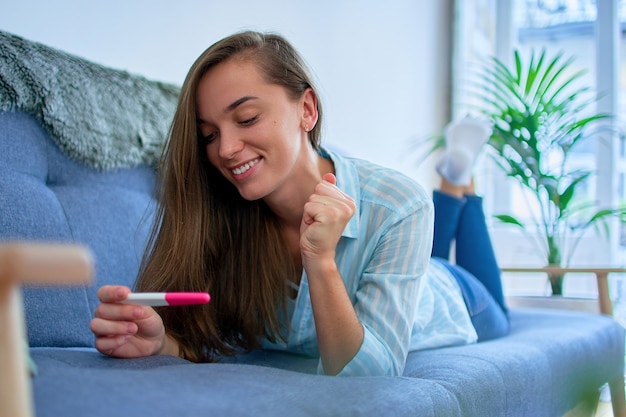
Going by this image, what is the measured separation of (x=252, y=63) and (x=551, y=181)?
6.81 feet

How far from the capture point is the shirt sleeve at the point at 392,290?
1221mm

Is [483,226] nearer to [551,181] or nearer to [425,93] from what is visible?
[551,181]

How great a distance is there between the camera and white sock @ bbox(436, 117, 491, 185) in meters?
2.33

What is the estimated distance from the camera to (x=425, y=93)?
170 inches

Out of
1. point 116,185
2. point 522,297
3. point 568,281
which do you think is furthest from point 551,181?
point 116,185

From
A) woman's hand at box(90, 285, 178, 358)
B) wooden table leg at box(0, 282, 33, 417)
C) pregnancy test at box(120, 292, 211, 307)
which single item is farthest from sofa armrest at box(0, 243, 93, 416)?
woman's hand at box(90, 285, 178, 358)

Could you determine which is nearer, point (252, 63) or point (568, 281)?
point (252, 63)

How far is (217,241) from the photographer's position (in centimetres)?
147

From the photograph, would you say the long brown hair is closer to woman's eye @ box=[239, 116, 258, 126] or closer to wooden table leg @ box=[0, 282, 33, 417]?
woman's eye @ box=[239, 116, 258, 126]

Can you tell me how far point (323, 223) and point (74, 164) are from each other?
0.70 m

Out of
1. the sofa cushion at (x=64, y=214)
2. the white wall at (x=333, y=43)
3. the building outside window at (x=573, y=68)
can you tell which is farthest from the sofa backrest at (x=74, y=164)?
the building outside window at (x=573, y=68)

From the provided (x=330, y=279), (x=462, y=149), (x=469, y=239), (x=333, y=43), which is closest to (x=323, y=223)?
(x=330, y=279)

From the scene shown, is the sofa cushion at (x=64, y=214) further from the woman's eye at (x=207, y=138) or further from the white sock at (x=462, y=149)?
the white sock at (x=462, y=149)

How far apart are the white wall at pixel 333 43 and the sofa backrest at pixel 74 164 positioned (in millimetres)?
259
